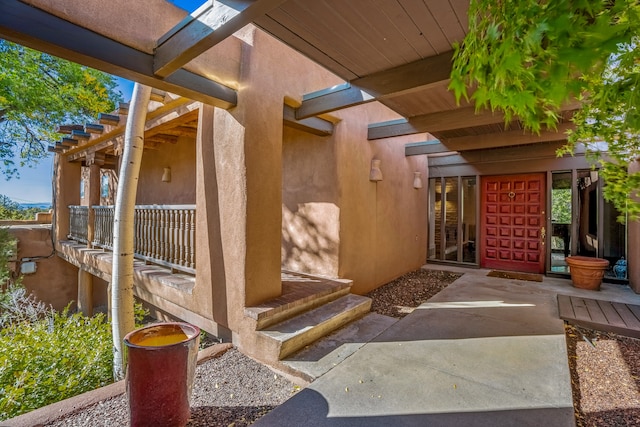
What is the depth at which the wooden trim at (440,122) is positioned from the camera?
4.12 m

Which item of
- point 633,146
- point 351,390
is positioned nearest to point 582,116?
point 633,146

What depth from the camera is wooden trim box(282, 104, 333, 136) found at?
400 cm

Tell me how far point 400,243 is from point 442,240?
2.01 meters

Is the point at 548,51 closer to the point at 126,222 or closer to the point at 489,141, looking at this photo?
the point at 126,222

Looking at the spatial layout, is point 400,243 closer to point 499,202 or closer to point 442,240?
point 442,240

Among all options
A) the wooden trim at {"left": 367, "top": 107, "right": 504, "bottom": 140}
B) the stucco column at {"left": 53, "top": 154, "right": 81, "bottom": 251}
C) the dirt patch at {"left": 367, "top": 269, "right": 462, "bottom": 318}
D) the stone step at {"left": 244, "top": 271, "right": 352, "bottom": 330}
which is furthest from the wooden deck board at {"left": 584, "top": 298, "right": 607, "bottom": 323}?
the stucco column at {"left": 53, "top": 154, "right": 81, "bottom": 251}

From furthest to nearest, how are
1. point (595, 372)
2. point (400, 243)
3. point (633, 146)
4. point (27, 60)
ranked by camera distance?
point (27, 60) < point (400, 243) < point (595, 372) < point (633, 146)

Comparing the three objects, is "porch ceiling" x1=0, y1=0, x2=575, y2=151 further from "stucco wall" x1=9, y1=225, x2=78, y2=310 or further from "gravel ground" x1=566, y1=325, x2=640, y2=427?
"stucco wall" x1=9, y1=225, x2=78, y2=310

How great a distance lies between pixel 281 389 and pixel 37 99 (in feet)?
37.8

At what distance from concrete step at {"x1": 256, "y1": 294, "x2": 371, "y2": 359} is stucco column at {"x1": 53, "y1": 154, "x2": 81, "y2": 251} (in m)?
7.80

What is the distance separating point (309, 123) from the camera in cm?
430

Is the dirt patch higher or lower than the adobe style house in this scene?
lower

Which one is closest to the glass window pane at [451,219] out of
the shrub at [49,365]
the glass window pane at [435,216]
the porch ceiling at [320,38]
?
the glass window pane at [435,216]

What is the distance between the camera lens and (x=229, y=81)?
3.26 meters
